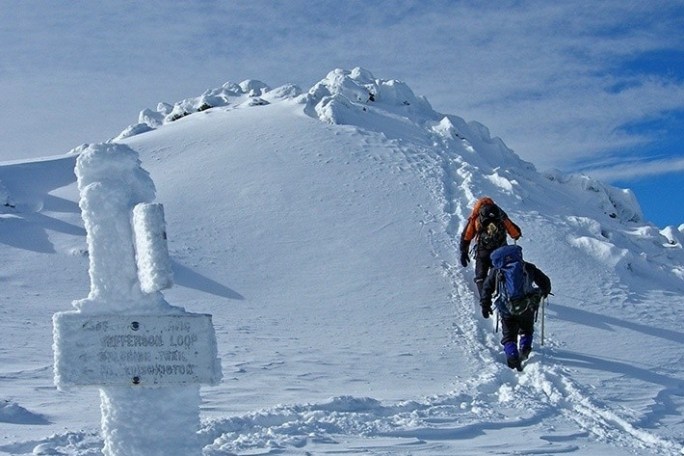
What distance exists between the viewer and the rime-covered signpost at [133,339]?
4461 millimetres

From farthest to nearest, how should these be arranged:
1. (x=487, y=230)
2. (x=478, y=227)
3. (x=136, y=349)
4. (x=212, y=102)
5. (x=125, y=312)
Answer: (x=212, y=102)
(x=478, y=227)
(x=487, y=230)
(x=125, y=312)
(x=136, y=349)

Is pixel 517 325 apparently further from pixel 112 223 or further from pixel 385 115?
pixel 385 115

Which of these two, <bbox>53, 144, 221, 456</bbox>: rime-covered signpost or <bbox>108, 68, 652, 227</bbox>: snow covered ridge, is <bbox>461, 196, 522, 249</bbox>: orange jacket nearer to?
<bbox>53, 144, 221, 456</bbox>: rime-covered signpost

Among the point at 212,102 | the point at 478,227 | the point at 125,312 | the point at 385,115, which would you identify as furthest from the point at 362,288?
the point at 212,102

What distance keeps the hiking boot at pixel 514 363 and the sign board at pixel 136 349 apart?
6.15m

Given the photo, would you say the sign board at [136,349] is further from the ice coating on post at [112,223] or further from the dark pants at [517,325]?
the dark pants at [517,325]

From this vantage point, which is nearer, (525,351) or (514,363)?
(514,363)

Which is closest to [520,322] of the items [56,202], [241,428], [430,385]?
[430,385]

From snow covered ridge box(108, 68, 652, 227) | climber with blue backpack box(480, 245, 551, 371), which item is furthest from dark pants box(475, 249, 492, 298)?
snow covered ridge box(108, 68, 652, 227)

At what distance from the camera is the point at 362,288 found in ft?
45.7

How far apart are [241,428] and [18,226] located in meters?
11.0

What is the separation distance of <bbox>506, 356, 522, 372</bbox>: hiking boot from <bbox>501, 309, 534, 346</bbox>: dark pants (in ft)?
0.62

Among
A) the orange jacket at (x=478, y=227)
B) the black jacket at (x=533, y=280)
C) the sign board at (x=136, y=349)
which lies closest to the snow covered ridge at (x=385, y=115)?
the orange jacket at (x=478, y=227)

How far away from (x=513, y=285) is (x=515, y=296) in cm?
12
